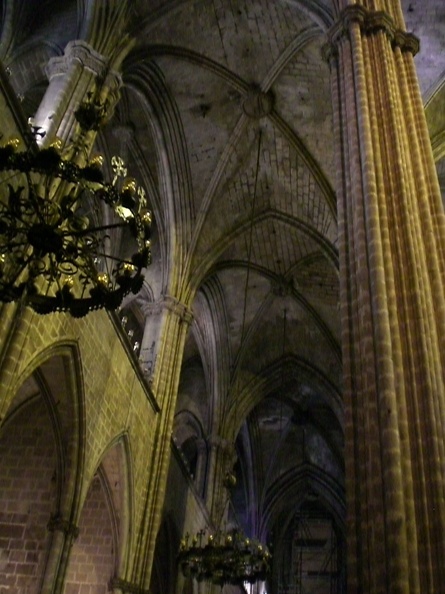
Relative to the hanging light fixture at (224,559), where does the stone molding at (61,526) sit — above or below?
below

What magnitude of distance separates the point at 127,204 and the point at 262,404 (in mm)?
18773

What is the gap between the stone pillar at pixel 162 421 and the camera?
11789 millimetres

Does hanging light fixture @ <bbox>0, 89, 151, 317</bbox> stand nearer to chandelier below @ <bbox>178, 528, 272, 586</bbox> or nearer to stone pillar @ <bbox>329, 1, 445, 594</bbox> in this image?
stone pillar @ <bbox>329, 1, 445, 594</bbox>

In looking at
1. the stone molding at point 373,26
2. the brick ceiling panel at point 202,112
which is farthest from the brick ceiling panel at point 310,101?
the stone molding at point 373,26

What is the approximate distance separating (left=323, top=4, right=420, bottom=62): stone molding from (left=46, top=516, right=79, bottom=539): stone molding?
7.80 m

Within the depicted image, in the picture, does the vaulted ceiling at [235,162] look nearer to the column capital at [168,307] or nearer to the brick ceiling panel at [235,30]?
the brick ceiling panel at [235,30]

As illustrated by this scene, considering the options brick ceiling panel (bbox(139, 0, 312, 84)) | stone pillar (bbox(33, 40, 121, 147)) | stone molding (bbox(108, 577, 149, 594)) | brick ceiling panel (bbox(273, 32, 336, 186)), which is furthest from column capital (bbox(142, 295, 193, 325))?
stone molding (bbox(108, 577, 149, 594))

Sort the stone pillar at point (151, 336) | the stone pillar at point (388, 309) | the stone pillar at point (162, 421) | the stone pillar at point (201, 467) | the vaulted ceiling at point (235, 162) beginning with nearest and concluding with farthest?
the stone pillar at point (388, 309) < the stone pillar at point (162, 421) < the vaulted ceiling at point (235, 162) < the stone pillar at point (151, 336) < the stone pillar at point (201, 467)

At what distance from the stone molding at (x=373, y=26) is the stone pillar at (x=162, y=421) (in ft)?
22.7

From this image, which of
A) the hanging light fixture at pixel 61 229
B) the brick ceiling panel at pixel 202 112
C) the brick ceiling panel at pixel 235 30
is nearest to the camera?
the hanging light fixture at pixel 61 229

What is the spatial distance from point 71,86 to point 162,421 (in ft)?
22.0

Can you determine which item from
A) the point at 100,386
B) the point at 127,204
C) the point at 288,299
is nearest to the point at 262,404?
the point at 288,299

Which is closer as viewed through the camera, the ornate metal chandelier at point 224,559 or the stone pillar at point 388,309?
the stone pillar at point 388,309

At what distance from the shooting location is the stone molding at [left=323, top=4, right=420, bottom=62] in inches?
380
